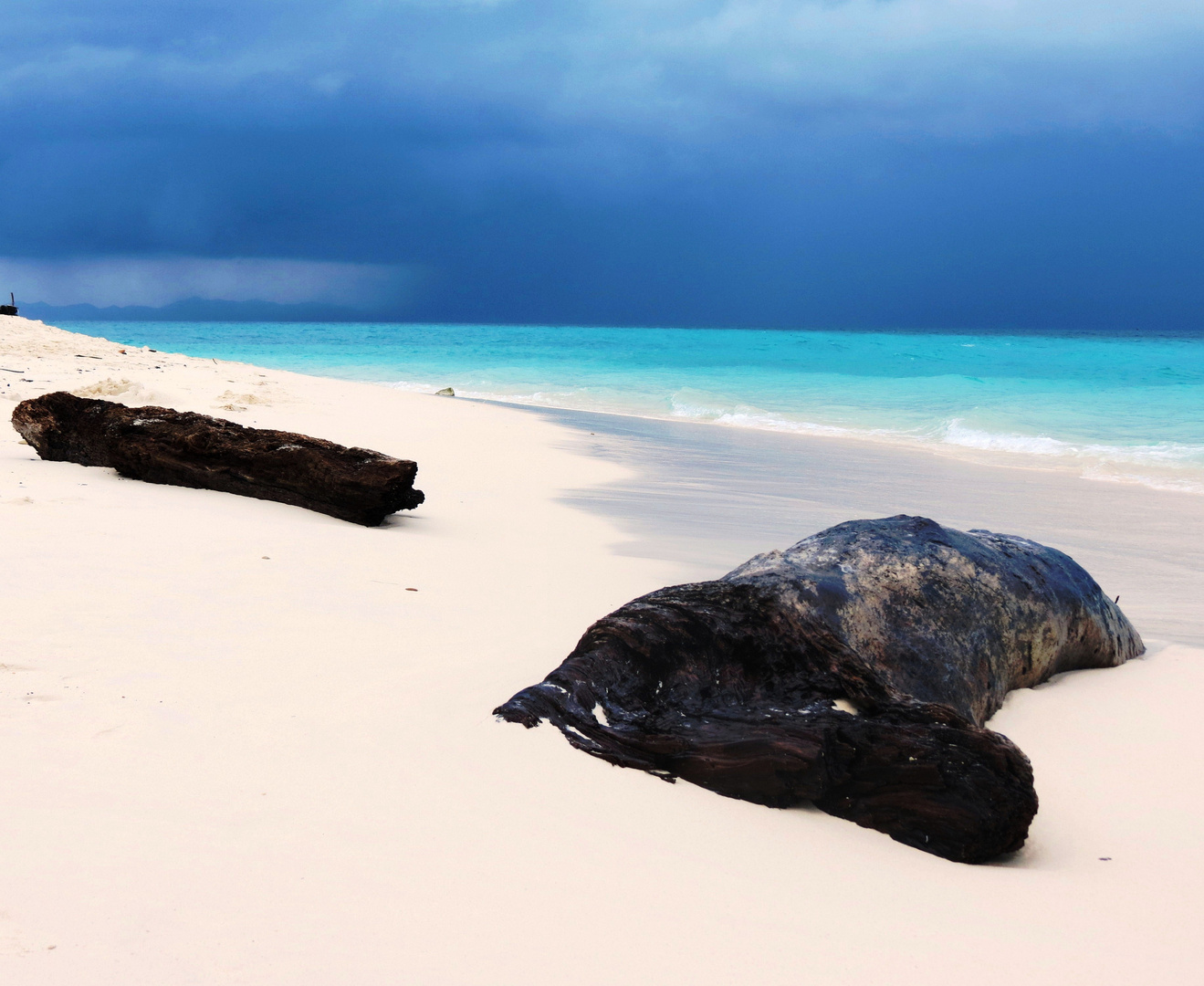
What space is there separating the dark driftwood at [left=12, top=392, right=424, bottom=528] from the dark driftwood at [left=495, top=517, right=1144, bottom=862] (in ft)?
8.88

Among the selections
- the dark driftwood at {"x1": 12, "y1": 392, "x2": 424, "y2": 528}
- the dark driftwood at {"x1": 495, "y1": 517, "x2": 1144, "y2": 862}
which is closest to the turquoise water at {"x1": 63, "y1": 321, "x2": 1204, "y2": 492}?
the dark driftwood at {"x1": 495, "y1": 517, "x2": 1144, "y2": 862}

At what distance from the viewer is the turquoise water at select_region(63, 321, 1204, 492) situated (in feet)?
42.7

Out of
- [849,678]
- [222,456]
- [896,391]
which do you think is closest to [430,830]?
[849,678]

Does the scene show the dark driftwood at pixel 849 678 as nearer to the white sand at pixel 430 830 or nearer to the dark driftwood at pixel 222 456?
the white sand at pixel 430 830

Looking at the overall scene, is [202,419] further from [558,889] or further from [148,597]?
[558,889]

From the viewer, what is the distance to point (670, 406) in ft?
63.4

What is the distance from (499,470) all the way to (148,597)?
16.9 ft

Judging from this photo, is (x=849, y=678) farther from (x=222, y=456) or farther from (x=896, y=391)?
(x=896, y=391)

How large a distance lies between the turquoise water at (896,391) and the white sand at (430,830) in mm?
8226

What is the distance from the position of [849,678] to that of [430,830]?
44.4 inches

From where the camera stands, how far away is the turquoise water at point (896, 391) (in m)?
13.0

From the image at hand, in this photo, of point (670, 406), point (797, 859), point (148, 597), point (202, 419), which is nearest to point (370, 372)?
point (670, 406)

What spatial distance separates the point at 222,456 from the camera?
17.5ft

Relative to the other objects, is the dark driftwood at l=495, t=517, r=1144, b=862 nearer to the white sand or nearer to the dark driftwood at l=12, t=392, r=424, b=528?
the white sand
